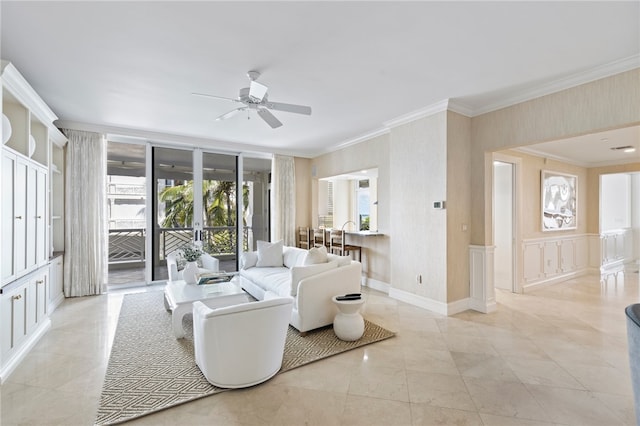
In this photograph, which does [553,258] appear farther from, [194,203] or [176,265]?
[194,203]

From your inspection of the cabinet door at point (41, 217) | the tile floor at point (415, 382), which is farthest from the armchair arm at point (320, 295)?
the cabinet door at point (41, 217)

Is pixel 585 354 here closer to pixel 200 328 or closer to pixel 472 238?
pixel 472 238

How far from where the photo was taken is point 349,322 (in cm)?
308

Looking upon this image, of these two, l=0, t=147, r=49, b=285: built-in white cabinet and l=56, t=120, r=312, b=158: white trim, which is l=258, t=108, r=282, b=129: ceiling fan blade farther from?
l=56, t=120, r=312, b=158: white trim

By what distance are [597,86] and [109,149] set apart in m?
7.66

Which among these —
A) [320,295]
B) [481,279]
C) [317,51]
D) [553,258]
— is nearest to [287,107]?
[317,51]

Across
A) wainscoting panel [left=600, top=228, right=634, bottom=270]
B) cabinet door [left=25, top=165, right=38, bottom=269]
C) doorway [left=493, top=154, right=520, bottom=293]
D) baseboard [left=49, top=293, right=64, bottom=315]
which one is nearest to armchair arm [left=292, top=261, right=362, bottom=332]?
cabinet door [left=25, top=165, right=38, bottom=269]

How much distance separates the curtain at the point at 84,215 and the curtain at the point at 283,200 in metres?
3.08

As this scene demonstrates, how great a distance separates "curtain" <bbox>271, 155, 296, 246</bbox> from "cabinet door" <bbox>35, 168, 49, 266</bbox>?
383 centimetres

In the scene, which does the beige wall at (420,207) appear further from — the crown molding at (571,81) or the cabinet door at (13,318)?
the cabinet door at (13,318)

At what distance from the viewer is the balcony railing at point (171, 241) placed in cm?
589

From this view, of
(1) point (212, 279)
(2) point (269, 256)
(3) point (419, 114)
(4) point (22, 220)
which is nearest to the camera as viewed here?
(4) point (22, 220)

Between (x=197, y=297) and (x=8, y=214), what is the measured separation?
179cm

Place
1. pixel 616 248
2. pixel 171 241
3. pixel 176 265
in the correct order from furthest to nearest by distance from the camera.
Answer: pixel 616 248 → pixel 171 241 → pixel 176 265
